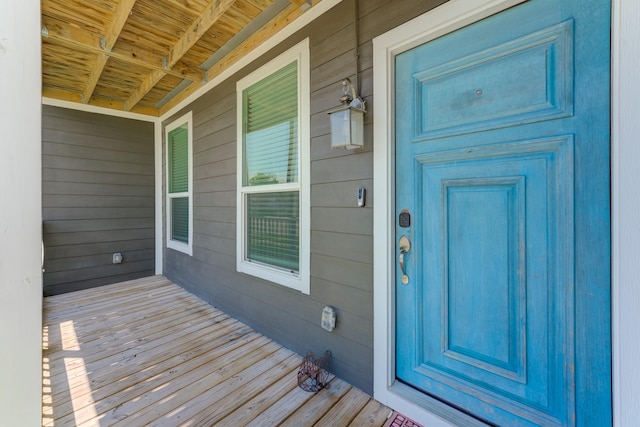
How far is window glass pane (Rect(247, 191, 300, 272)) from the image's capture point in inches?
90.3

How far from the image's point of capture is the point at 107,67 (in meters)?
3.13

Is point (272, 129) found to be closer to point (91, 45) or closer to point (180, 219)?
point (91, 45)

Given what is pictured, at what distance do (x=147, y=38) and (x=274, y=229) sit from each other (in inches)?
85.4

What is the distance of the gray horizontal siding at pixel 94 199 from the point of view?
3646mm

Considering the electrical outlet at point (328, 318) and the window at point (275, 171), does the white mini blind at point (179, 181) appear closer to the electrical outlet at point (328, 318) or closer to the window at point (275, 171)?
the window at point (275, 171)

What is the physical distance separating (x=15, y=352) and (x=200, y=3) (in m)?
2.51

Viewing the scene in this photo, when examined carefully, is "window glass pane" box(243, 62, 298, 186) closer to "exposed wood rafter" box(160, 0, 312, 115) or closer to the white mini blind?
"exposed wood rafter" box(160, 0, 312, 115)

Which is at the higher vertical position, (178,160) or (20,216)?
(178,160)

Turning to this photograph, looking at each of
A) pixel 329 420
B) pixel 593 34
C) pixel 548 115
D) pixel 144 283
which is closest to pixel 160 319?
pixel 144 283

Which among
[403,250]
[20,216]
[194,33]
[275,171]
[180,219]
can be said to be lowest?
[403,250]

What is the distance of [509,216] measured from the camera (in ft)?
4.24

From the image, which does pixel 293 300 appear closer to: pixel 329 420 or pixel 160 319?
pixel 329 420

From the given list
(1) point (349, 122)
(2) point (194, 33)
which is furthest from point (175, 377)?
(2) point (194, 33)

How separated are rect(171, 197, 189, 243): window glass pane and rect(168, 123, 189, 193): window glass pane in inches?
6.4
